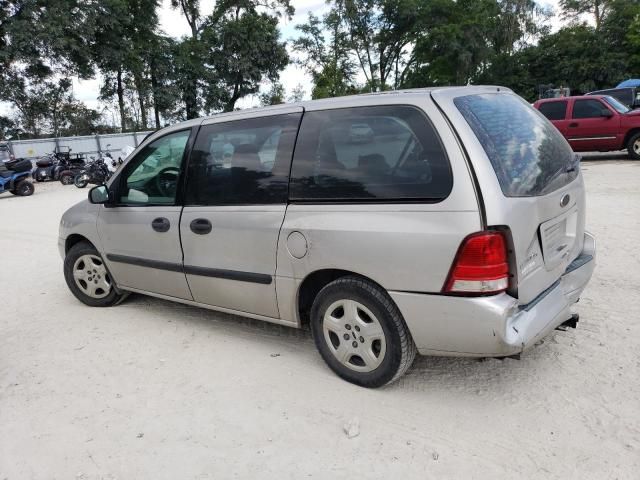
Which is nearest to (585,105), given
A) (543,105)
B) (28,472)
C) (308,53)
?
(543,105)

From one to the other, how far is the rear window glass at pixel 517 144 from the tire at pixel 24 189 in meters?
16.0

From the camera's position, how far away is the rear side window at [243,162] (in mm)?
3148

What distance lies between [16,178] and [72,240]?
12746 mm

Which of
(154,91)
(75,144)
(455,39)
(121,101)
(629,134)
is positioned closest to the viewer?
(629,134)

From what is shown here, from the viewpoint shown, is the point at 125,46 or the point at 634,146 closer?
the point at 634,146

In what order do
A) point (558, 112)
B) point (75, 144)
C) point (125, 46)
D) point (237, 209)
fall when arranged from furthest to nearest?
point (125, 46), point (75, 144), point (558, 112), point (237, 209)

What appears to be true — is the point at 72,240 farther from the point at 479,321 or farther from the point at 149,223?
the point at 479,321

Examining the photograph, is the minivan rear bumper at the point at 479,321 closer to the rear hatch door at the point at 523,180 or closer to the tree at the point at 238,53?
the rear hatch door at the point at 523,180

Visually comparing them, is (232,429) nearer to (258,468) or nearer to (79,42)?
(258,468)

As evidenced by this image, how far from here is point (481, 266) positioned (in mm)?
2387

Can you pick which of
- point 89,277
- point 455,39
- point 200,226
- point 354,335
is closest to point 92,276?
point 89,277

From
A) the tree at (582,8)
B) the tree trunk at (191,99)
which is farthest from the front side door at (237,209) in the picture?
the tree at (582,8)

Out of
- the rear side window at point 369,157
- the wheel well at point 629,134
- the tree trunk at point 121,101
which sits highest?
the tree trunk at point 121,101

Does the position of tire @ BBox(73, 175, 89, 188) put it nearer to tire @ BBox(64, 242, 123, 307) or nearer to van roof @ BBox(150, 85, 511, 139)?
tire @ BBox(64, 242, 123, 307)
